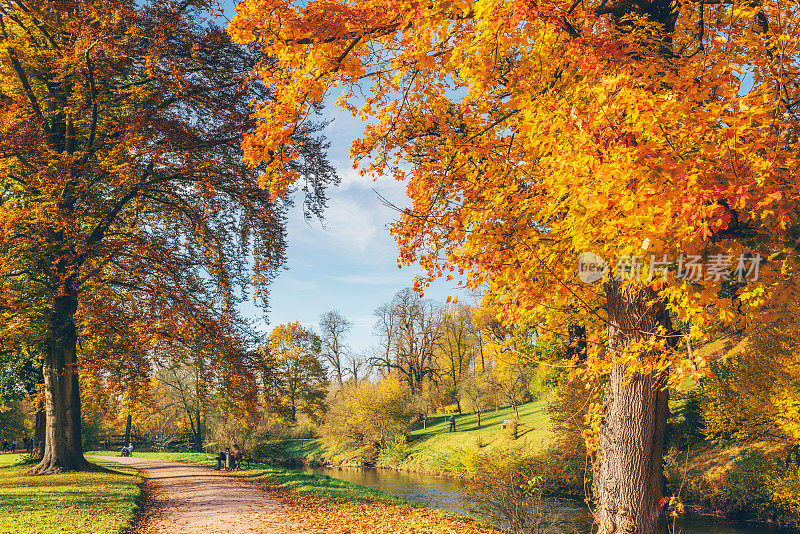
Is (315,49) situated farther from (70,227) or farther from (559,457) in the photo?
(559,457)

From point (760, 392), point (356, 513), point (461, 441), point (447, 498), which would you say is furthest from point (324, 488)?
point (461, 441)

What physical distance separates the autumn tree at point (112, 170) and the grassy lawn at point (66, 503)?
1.82 meters

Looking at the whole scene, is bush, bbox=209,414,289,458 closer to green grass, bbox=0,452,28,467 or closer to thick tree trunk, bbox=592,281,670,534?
green grass, bbox=0,452,28,467

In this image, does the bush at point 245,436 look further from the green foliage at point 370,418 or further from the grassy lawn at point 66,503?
the grassy lawn at point 66,503

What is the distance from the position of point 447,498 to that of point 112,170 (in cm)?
1471

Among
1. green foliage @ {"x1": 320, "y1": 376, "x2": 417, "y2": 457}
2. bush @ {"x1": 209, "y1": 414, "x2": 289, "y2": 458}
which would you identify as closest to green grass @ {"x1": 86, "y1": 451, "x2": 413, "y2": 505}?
bush @ {"x1": 209, "y1": 414, "x2": 289, "y2": 458}

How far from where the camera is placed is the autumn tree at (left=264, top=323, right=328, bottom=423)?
120ft

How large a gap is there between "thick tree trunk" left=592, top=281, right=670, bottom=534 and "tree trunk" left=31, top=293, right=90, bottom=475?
14.6m

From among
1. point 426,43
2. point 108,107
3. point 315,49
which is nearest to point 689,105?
point 426,43

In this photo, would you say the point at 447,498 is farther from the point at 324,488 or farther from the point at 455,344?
the point at 455,344

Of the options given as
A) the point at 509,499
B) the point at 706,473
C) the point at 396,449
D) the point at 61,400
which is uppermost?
the point at 61,400

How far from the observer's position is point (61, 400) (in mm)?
13953

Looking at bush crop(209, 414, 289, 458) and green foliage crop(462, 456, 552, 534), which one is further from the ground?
green foliage crop(462, 456, 552, 534)

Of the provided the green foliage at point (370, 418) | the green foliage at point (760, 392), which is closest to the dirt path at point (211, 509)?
the green foliage at point (760, 392)
